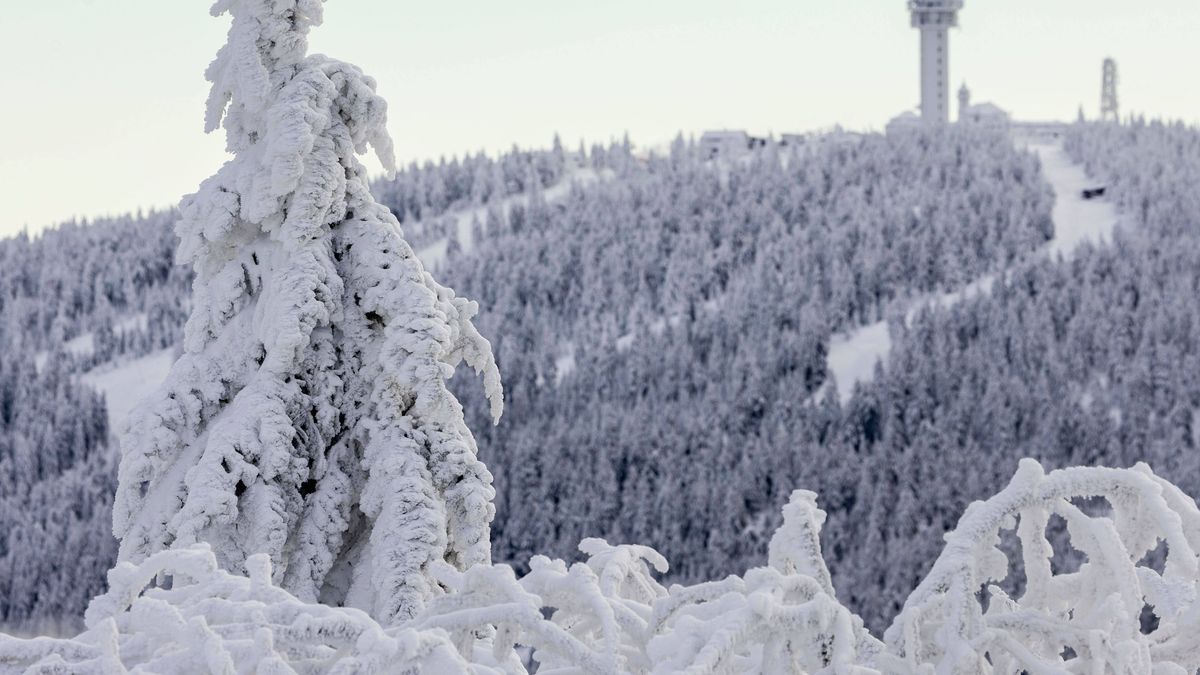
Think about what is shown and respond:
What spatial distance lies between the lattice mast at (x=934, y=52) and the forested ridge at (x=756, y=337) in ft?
37.0

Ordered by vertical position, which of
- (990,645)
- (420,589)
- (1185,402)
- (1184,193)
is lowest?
(1185,402)

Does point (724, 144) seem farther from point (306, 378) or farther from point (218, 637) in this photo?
point (218, 637)

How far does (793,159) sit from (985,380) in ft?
170

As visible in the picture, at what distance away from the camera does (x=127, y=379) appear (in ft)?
382

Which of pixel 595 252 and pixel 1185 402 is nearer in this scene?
pixel 1185 402

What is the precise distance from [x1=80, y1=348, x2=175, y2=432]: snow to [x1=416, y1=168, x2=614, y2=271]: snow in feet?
70.6

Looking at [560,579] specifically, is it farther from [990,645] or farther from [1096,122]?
[1096,122]

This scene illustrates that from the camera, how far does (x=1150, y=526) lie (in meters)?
3.56

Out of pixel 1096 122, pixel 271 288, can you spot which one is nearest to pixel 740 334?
pixel 1096 122

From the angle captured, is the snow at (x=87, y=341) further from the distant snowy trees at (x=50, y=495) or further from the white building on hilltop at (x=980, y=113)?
the white building on hilltop at (x=980, y=113)

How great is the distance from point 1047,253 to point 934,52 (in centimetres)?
4539

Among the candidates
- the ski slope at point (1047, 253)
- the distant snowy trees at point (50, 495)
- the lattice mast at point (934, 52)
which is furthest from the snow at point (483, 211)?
the ski slope at point (1047, 253)

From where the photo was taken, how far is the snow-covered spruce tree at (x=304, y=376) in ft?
23.5

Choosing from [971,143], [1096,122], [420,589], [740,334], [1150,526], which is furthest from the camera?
[1096,122]
